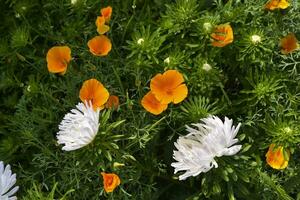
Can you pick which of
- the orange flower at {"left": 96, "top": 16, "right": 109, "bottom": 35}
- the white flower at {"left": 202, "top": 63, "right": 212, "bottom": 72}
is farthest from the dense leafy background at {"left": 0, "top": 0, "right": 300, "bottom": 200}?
the orange flower at {"left": 96, "top": 16, "right": 109, "bottom": 35}

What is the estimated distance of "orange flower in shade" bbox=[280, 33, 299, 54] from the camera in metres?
2.54

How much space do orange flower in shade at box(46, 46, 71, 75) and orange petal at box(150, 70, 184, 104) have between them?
1.41ft

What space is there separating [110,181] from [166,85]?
458mm

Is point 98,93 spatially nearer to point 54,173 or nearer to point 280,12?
point 54,173

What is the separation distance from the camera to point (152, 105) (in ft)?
8.05

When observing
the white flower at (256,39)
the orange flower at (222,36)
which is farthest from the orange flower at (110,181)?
the white flower at (256,39)

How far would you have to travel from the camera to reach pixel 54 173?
2.61 m

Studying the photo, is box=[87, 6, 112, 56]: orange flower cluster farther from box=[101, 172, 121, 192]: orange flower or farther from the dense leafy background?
box=[101, 172, 121, 192]: orange flower

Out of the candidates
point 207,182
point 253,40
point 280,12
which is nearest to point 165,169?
point 207,182

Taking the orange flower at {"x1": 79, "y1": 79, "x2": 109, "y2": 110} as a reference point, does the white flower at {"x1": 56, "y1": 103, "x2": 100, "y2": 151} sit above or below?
above

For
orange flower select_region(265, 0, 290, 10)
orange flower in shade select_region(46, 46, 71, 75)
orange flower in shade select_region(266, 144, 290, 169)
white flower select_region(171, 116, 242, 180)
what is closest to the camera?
white flower select_region(171, 116, 242, 180)

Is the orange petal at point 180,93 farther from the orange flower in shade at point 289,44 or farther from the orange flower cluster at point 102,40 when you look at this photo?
the orange flower in shade at point 289,44

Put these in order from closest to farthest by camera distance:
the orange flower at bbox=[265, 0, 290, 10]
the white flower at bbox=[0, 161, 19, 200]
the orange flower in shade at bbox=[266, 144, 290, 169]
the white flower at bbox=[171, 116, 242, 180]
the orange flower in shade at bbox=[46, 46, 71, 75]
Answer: the white flower at bbox=[171, 116, 242, 180]
the white flower at bbox=[0, 161, 19, 200]
the orange flower in shade at bbox=[266, 144, 290, 169]
the orange flower at bbox=[265, 0, 290, 10]
the orange flower in shade at bbox=[46, 46, 71, 75]

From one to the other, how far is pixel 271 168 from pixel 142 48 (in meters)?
0.76
